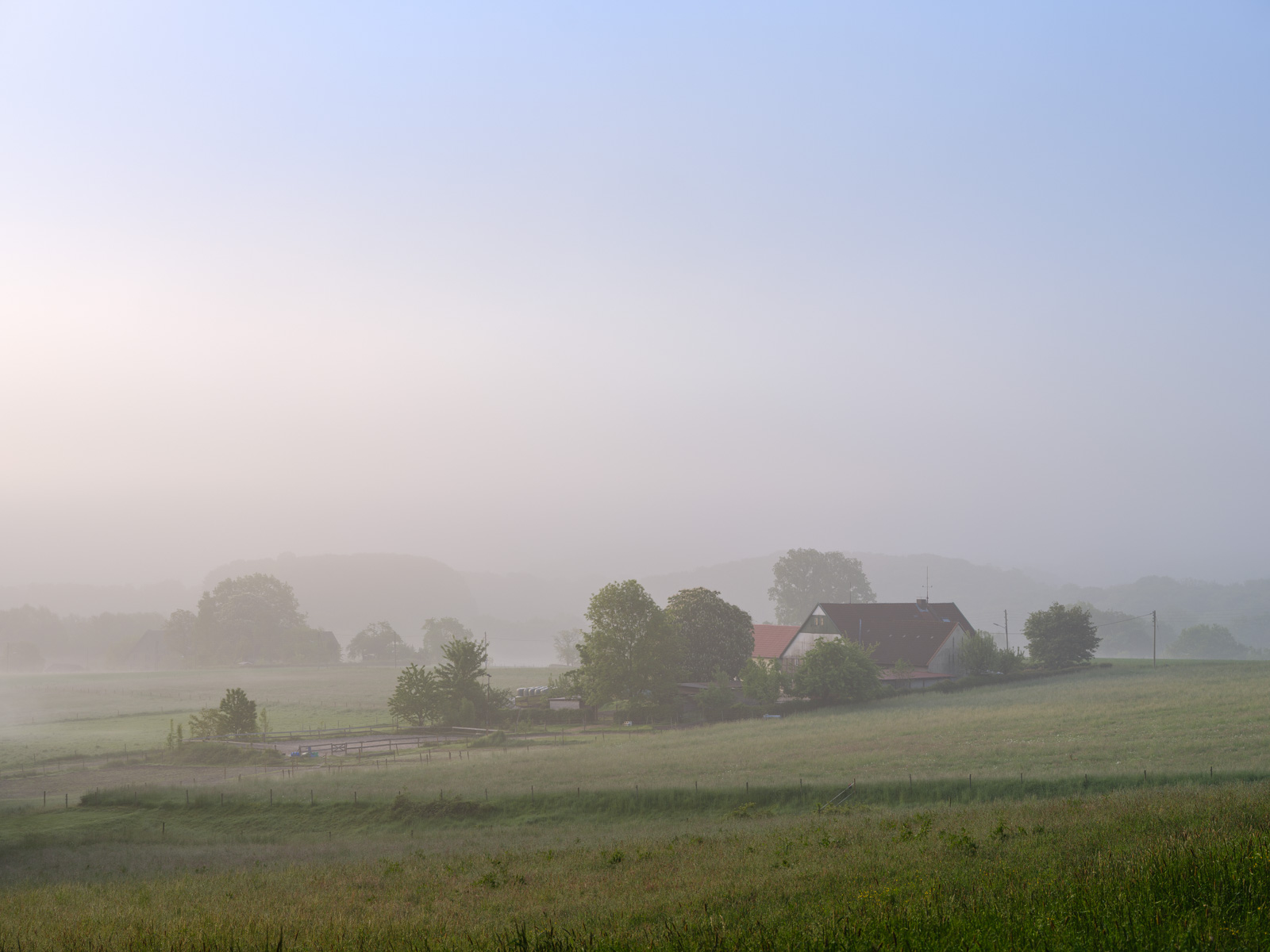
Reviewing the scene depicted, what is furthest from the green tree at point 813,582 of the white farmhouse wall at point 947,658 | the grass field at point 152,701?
the white farmhouse wall at point 947,658

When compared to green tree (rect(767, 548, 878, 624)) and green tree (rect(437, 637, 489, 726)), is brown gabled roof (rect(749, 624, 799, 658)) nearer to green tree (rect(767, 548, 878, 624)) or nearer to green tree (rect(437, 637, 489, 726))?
green tree (rect(437, 637, 489, 726))

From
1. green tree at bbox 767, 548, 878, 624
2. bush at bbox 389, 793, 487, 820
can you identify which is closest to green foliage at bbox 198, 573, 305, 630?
green tree at bbox 767, 548, 878, 624

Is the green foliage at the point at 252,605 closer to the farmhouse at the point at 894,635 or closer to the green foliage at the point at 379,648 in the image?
the green foliage at the point at 379,648

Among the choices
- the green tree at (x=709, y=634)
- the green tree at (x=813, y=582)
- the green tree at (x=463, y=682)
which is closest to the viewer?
the green tree at (x=463, y=682)

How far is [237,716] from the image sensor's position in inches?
2537

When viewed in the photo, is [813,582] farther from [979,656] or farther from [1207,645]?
[1207,645]

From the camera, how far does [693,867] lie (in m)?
15.8

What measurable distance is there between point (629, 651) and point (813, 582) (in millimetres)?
100572

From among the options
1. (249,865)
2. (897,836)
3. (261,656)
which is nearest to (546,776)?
(249,865)

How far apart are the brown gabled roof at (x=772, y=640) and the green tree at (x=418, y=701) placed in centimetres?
4082

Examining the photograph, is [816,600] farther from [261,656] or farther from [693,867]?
[693,867]

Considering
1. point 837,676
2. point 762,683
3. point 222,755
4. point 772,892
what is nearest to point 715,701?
point 762,683

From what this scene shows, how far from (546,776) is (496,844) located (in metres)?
15.4

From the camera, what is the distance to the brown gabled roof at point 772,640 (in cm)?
9994
